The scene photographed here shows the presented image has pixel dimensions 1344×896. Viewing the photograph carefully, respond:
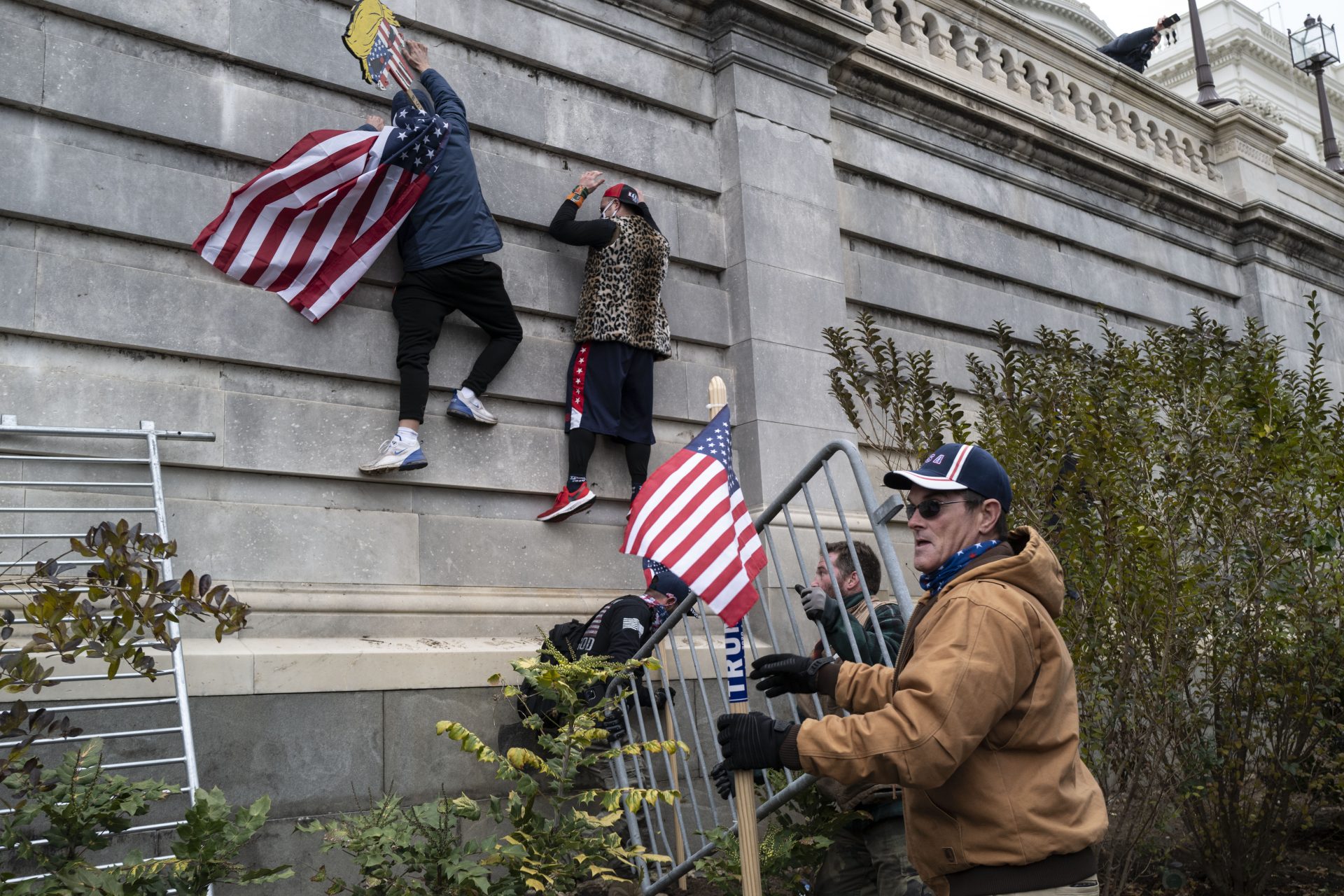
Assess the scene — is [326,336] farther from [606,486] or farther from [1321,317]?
[1321,317]

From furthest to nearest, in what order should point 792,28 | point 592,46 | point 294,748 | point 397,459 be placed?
point 792,28
point 592,46
point 397,459
point 294,748

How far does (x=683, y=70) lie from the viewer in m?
10.6

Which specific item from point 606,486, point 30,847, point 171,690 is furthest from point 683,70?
point 30,847

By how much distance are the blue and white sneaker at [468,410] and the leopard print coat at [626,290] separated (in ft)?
3.50

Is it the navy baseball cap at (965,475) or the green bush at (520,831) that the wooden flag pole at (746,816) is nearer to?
the green bush at (520,831)

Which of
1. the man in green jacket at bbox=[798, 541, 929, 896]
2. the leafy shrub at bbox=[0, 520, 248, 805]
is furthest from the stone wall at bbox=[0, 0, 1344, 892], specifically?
the man in green jacket at bbox=[798, 541, 929, 896]

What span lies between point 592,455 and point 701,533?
3.91m

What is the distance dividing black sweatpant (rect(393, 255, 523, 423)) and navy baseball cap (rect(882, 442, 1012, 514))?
480cm

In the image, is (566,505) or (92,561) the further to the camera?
(566,505)

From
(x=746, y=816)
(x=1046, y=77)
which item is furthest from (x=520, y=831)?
(x=1046, y=77)

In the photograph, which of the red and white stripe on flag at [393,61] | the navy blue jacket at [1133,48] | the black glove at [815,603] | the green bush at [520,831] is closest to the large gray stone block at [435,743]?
the green bush at [520,831]

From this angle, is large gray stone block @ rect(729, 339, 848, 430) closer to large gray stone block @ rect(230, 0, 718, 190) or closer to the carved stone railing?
large gray stone block @ rect(230, 0, 718, 190)

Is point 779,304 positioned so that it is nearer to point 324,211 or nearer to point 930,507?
point 324,211

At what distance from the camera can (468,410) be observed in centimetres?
852
